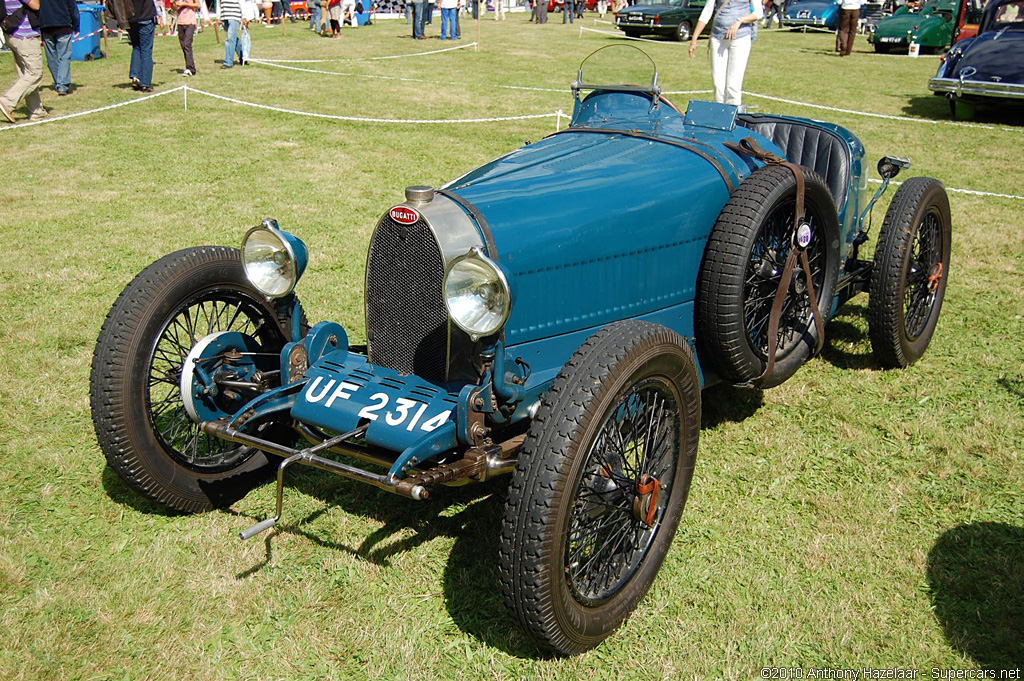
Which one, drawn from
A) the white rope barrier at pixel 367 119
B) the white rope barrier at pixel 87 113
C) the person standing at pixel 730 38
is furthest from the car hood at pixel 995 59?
the white rope barrier at pixel 87 113

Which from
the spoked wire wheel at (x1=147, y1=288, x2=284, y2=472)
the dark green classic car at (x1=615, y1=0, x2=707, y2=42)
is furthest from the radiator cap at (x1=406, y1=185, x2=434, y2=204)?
the dark green classic car at (x1=615, y1=0, x2=707, y2=42)

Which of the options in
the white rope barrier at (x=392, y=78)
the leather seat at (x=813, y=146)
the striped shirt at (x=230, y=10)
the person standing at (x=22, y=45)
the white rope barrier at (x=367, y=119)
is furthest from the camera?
the striped shirt at (x=230, y=10)

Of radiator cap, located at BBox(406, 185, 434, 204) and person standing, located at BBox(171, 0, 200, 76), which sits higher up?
person standing, located at BBox(171, 0, 200, 76)

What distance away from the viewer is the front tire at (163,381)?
311cm

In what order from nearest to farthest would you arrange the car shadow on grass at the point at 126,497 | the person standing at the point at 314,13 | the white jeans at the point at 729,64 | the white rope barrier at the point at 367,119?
the car shadow on grass at the point at 126,497
the white jeans at the point at 729,64
the white rope barrier at the point at 367,119
the person standing at the point at 314,13

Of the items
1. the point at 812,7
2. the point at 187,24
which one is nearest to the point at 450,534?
the point at 187,24

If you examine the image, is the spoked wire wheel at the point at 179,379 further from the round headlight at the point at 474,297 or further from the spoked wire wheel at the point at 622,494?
the spoked wire wheel at the point at 622,494

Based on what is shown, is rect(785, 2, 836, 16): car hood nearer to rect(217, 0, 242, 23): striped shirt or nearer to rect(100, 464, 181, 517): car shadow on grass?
rect(217, 0, 242, 23): striped shirt

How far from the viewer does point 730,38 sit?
26.5 feet

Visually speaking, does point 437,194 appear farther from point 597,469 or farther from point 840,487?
point 840,487

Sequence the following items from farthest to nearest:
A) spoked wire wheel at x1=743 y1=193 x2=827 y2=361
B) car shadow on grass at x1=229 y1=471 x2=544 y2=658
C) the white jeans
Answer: the white jeans
spoked wire wheel at x1=743 y1=193 x2=827 y2=361
car shadow on grass at x1=229 y1=471 x2=544 y2=658

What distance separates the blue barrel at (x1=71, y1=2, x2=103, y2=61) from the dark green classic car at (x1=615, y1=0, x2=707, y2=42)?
13.7 m

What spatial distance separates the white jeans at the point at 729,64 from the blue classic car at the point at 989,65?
555cm

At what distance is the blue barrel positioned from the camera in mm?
17453
